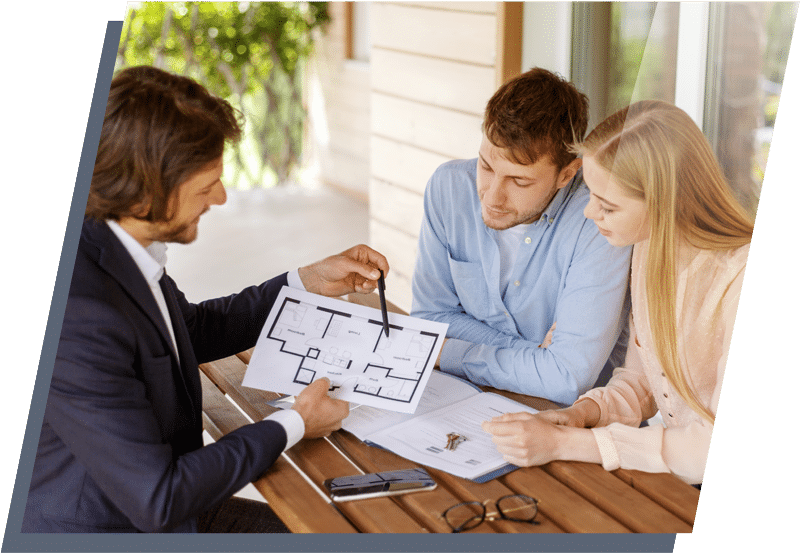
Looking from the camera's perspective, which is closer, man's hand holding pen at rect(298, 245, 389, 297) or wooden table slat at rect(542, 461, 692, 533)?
wooden table slat at rect(542, 461, 692, 533)

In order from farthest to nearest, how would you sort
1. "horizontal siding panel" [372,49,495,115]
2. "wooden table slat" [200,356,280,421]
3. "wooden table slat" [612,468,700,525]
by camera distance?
"horizontal siding panel" [372,49,495,115]
"wooden table slat" [200,356,280,421]
"wooden table slat" [612,468,700,525]

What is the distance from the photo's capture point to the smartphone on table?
1195 millimetres

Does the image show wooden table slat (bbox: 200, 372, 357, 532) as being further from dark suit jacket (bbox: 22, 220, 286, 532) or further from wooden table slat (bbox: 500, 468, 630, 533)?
wooden table slat (bbox: 500, 468, 630, 533)

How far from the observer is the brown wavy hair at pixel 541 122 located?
154 cm

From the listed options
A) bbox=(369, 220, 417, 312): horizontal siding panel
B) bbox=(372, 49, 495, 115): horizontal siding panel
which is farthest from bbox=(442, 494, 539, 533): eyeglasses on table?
bbox=(372, 49, 495, 115): horizontal siding panel

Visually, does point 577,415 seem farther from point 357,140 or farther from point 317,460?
point 357,140

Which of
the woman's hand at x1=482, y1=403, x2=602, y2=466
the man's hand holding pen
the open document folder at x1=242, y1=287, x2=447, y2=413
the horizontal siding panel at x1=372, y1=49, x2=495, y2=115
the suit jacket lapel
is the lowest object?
the woman's hand at x1=482, y1=403, x2=602, y2=466

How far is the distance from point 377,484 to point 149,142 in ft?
1.90

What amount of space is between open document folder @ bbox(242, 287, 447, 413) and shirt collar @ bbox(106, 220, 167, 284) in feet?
0.96

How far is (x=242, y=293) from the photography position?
1614mm

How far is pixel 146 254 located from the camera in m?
1.21

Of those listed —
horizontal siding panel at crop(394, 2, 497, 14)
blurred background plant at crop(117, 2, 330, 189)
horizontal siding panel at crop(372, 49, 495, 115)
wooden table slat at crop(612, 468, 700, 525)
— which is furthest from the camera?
horizontal siding panel at crop(372, 49, 495, 115)

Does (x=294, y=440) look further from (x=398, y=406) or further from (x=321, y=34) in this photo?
(x=321, y=34)

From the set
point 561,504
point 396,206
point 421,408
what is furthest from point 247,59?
point 561,504
